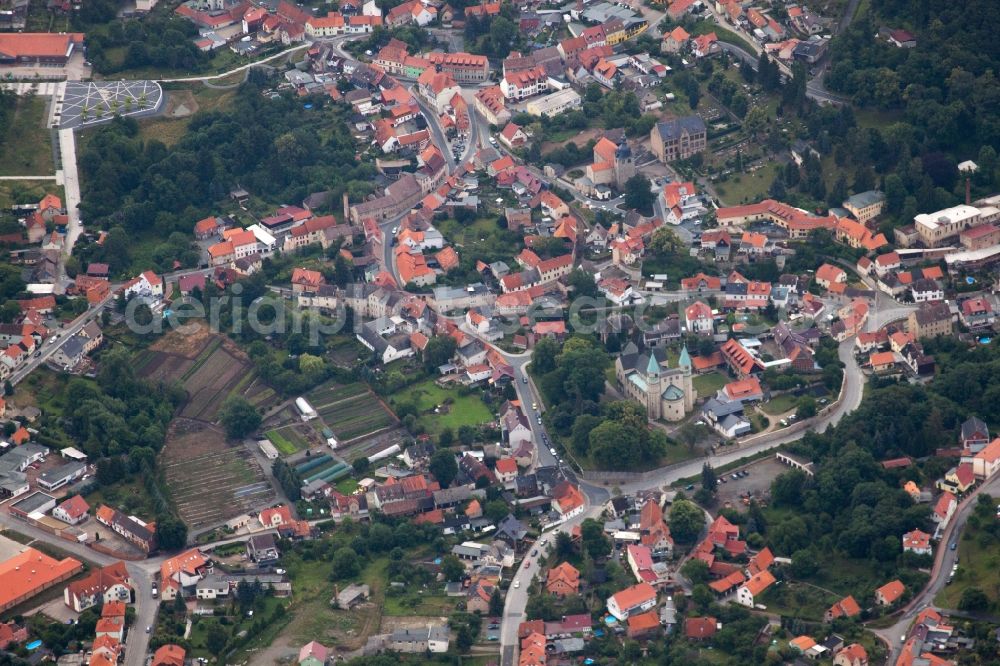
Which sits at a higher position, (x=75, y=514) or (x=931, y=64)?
(x=931, y=64)

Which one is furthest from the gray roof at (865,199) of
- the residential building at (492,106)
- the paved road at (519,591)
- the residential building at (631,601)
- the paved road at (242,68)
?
the paved road at (242,68)

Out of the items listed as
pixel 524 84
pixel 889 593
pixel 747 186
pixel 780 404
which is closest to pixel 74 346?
pixel 524 84

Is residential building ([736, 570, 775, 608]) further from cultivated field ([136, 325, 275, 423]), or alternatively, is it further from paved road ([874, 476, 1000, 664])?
cultivated field ([136, 325, 275, 423])

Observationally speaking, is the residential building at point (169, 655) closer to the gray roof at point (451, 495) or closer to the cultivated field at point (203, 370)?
the gray roof at point (451, 495)

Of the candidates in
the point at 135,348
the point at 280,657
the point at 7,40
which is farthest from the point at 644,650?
the point at 7,40

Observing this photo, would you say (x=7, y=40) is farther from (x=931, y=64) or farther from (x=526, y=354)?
(x=931, y=64)

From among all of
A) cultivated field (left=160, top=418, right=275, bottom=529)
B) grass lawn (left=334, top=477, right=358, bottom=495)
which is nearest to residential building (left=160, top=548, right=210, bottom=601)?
cultivated field (left=160, top=418, right=275, bottom=529)
